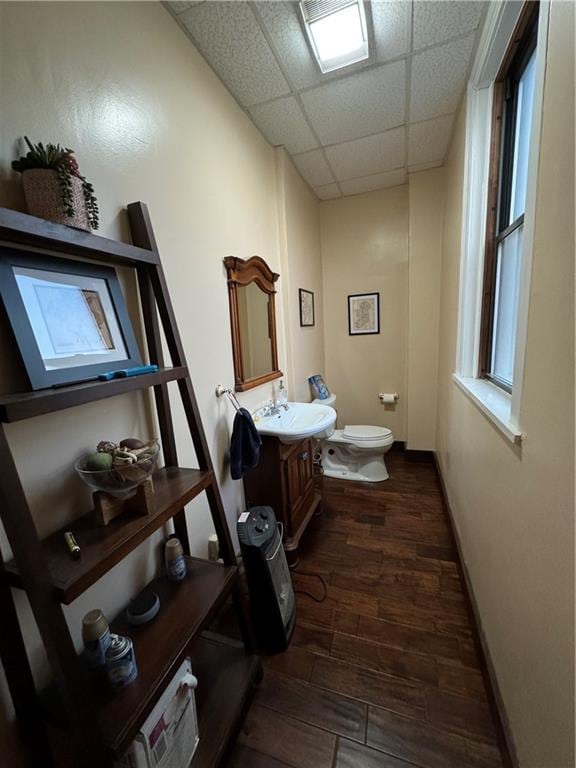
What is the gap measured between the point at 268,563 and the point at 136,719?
0.61 m

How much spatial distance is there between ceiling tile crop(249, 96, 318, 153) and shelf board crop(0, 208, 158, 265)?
156 cm

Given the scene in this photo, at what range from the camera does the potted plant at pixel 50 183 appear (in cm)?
72

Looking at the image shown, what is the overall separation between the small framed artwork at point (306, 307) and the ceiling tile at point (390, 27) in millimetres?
1465

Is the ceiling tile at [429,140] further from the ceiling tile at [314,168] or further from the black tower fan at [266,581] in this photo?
the black tower fan at [266,581]

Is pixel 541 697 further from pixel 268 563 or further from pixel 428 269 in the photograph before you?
pixel 428 269

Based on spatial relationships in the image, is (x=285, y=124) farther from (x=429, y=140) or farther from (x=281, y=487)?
(x=281, y=487)

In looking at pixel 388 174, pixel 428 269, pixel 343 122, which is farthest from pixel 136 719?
pixel 388 174

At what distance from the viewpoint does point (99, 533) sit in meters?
0.79

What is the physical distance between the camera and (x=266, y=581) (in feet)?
4.09

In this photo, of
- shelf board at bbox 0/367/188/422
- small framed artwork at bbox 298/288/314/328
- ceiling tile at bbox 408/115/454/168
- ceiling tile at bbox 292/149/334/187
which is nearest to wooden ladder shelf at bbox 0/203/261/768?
shelf board at bbox 0/367/188/422

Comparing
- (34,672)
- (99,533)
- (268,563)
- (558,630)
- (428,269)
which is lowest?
(268,563)

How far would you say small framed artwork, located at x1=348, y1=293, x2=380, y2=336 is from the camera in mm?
3170

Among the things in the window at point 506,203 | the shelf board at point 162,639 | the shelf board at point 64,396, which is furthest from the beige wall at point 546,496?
the shelf board at point 64,396

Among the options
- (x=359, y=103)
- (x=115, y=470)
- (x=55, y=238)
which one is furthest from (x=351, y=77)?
(x=115, y=470)
